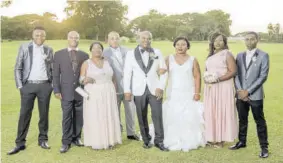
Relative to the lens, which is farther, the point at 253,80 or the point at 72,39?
the point at 72,39

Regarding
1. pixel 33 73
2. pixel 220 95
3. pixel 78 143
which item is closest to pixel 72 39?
pixel 33 73

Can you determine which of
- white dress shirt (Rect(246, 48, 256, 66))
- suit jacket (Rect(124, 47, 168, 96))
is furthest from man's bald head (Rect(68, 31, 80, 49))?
white dress shirt (Rect(246, 48, 256, 66))

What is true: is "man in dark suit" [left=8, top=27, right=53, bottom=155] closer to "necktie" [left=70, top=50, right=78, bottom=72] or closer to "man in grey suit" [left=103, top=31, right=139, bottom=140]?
"necktie" [left=70, top=50, right=78, bottom=72]

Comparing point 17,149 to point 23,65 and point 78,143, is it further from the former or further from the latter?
point 23,65

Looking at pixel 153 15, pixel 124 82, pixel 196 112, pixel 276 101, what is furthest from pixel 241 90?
pixel 153 15

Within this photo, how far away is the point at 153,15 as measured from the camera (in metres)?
12.9

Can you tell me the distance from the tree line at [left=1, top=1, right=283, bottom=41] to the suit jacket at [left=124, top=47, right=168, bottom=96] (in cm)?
118

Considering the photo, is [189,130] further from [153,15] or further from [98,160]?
[153,15]

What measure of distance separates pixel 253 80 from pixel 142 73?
1.73 meters

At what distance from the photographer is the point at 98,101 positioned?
6281 millimetres

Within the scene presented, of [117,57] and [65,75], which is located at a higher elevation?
[117,57]

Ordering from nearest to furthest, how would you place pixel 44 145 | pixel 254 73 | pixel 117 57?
pixel 254 73 → pixel 44 145 → pixel 117 57

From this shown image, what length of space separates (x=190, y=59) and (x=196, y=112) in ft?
2.98

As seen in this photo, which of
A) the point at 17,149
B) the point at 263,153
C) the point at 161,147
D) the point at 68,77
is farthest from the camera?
the point at 17,149
